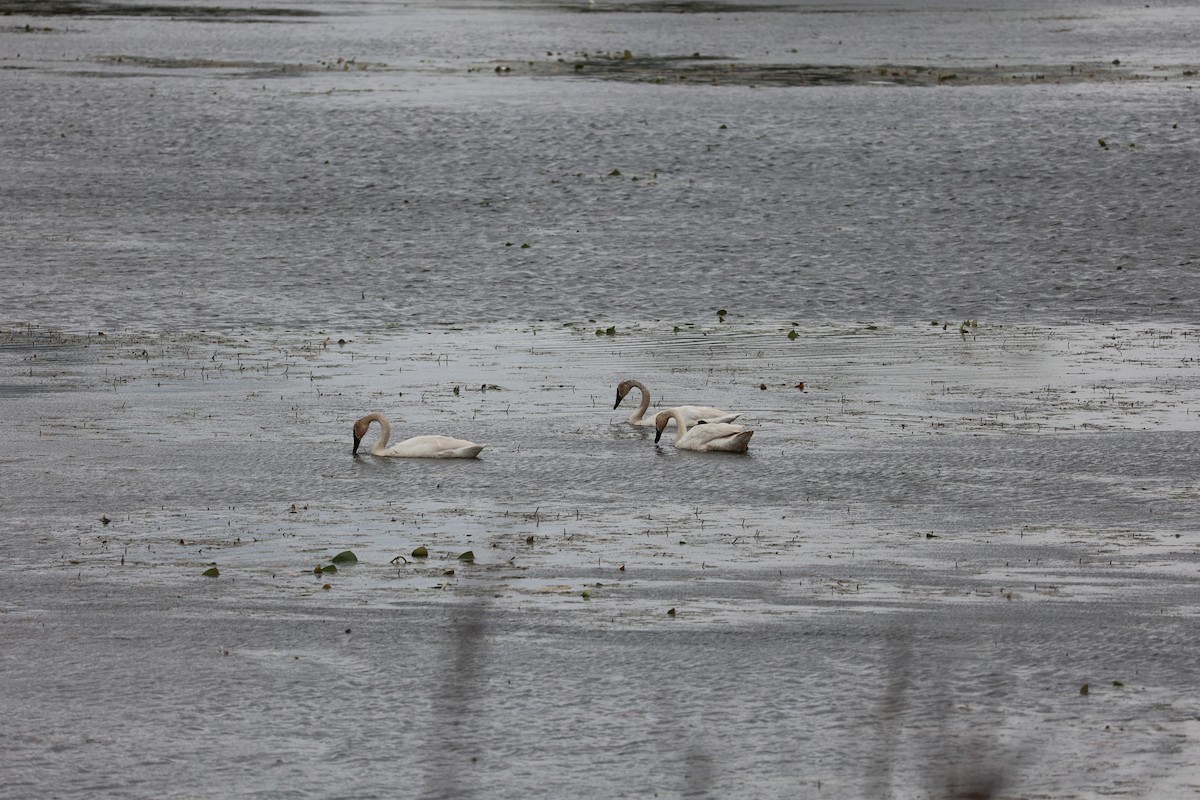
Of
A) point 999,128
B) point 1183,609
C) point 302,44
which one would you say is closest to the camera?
point 1183,609

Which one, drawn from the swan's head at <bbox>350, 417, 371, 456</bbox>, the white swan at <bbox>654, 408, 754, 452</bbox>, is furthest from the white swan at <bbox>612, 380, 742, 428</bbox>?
the swan's head at <bbox>350, 417, 371, 456</bbox>

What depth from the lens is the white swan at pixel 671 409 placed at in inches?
577

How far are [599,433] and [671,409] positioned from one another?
60 centimetres

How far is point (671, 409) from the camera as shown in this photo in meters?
14.6

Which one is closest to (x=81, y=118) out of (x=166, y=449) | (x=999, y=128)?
(x=999, y=128)

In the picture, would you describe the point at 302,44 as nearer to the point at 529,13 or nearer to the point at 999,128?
the point at 529,13

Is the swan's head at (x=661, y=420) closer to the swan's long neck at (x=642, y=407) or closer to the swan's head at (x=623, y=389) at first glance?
the swan's long neck at (x=642, y=407)

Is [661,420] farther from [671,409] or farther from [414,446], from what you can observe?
[414,446]

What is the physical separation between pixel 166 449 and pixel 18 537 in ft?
8.33

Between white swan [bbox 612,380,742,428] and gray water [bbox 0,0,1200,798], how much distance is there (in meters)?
0.19

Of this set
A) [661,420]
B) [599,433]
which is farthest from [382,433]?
[661,420]

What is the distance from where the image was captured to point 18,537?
11672 millimetres

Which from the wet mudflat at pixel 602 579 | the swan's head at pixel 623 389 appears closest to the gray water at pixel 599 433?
the wet mudflat at pixel 602 579

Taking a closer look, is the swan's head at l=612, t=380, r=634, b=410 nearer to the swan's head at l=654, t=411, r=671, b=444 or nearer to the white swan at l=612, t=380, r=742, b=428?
the white swan at l=612, t=380, r=742, b=428
